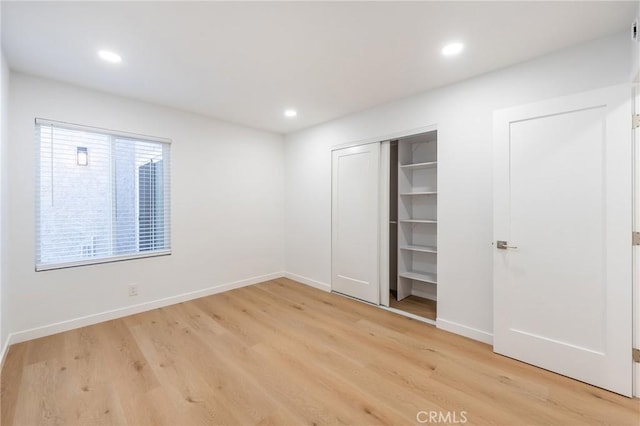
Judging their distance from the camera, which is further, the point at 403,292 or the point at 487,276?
the point at 403,292

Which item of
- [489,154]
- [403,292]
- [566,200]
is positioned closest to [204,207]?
[403,292]

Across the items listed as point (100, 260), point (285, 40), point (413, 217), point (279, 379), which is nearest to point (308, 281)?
point (413, 217)

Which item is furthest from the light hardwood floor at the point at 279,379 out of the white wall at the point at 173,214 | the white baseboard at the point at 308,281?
the white baseboard at the point at 308,281

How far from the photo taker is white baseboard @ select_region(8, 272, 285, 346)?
8.43ft

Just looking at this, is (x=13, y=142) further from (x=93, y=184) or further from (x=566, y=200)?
(x=566, y=200)

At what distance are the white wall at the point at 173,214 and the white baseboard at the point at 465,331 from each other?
2853mm

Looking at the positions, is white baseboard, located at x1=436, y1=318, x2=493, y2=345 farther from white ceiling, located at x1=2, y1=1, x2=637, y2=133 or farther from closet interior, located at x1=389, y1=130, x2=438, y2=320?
white ceiling, located at x1=2, y1=1, x2=637, y2=133

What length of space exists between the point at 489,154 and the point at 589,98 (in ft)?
2.44

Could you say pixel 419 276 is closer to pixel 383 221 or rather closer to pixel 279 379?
pixel 383 221

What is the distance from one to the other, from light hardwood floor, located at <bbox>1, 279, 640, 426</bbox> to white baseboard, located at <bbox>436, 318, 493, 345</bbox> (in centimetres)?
11

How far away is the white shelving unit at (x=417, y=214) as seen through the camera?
3.81m

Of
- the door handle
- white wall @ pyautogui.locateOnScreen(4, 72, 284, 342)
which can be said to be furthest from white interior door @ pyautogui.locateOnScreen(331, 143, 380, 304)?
the door handle

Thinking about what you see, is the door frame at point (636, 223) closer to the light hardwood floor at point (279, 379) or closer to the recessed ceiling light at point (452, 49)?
the light hardwood floor at point (279, 379)

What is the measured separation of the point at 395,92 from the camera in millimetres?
3029
